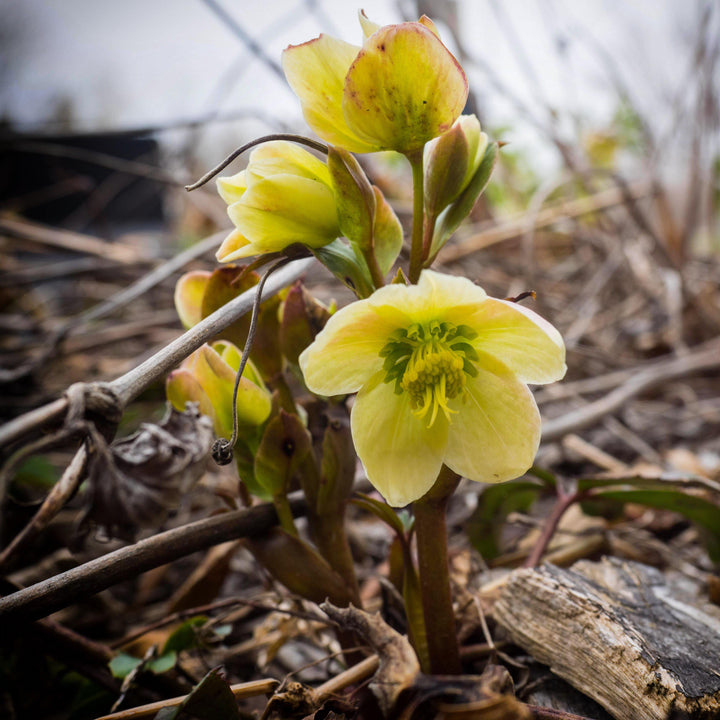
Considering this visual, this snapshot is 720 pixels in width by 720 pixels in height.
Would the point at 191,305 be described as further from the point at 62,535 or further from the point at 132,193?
the point at 132,193

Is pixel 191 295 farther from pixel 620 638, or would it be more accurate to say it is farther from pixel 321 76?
pixel 620 638

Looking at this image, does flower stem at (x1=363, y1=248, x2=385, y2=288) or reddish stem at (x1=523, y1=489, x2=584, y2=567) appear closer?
flower stem at (x1=363, y1=248, x2=385, y2=288)

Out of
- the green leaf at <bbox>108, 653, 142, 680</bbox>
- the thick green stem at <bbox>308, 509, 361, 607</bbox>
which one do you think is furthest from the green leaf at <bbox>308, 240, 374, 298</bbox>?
the green leaf at <bbox>108, 653, 142, 680</bbox>

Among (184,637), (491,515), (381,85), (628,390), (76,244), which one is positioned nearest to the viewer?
(381,85)

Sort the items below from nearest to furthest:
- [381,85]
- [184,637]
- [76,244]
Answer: [381,85], [184,637], [76,244]

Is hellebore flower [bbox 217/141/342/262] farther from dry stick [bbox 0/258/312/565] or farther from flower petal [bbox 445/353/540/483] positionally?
flower petal [bbox 445/353/540/483]

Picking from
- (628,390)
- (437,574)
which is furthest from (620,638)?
(628,390)

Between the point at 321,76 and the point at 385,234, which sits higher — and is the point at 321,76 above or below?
above

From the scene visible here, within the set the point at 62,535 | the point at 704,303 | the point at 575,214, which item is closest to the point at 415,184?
the point at 62,535
